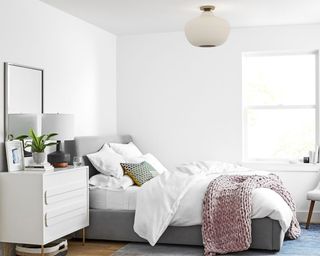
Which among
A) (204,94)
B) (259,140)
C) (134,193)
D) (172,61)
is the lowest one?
(134,193)

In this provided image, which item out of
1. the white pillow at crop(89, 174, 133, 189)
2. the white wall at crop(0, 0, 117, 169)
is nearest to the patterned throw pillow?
the white pillow at crop(89, 174, 133, 189)

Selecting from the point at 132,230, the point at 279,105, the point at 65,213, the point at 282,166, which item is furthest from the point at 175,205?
the point at 279,105

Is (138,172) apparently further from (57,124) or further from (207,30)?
(207,30)

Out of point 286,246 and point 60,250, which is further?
point 286,246

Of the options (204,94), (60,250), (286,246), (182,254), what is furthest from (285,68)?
(60,250)

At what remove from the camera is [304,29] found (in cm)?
682

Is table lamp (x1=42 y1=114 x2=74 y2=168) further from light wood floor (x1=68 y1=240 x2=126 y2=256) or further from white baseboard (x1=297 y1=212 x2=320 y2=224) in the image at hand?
white baseboard (x1=297 y1=212 x2=320 y2=224)

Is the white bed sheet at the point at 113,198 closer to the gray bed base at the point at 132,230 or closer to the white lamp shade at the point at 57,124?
the gray bed base at the point at 132,230

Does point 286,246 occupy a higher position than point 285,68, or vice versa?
point 285,68

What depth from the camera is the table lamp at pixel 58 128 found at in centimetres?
502

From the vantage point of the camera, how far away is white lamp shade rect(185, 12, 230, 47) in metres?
5.44

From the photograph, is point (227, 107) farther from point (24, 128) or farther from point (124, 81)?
point (24, 128)

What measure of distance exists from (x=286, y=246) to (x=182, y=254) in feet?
3.40

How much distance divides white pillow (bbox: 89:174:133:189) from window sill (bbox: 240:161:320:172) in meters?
1.89
